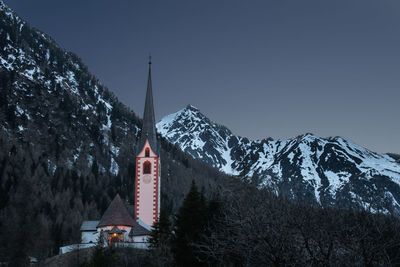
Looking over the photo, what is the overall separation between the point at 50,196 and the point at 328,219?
100091 millimetres

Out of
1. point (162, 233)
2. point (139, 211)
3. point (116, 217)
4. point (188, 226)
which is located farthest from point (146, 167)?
point (188, 226)

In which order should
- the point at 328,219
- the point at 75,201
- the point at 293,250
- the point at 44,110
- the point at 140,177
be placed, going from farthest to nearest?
the point at 44,110, the point at 75,201, the point at 140,177, the point at 328,219, the point at 293,250

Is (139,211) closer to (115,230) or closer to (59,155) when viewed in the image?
(115,230)

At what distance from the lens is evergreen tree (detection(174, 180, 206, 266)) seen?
99.8ft

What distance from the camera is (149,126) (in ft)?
214

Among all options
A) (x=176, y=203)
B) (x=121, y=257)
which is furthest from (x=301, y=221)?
(x=176, y=203)

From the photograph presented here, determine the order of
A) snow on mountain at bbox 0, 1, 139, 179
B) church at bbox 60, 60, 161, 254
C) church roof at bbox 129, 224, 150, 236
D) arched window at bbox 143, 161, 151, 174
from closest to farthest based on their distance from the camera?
church at bbox 60, 60, 161, 254 → church roof at bbox 129, 224, 150, 236 → arched window at bbox 143, 161, 151, 174 → snow on mountain at bbox 0, 1, 139, 179

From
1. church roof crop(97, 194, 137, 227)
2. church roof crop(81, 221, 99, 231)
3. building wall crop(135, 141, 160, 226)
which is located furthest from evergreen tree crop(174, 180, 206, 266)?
building wall crop(135, 141, 160, 226)

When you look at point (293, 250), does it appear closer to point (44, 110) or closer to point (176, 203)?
point (176, 203)

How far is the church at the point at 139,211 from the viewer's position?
47.5 m

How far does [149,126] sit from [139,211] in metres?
13.6

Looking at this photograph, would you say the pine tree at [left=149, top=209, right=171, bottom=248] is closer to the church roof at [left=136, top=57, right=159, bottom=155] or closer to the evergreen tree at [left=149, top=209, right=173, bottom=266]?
the evergreen tree at [left=149, top=209, right=173, bottom=266]

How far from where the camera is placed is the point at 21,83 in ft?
544

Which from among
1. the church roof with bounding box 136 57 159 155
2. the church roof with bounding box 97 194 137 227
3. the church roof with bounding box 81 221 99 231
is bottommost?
the church roof with bounding box 81 221 99 231
